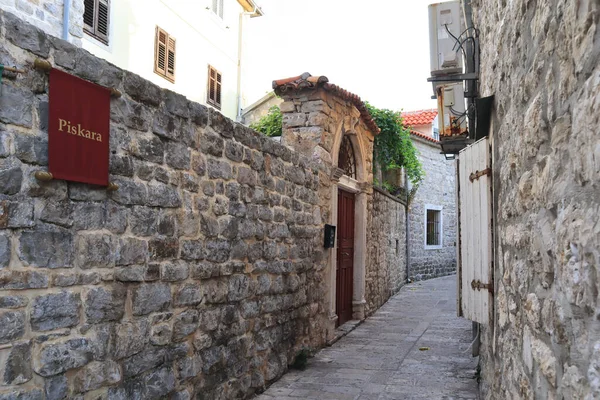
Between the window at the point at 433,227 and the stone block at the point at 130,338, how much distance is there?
14897 mm

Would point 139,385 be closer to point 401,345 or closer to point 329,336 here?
point 329,336

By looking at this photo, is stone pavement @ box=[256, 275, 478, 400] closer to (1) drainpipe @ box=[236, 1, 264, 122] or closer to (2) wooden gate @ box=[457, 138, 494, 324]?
(2) wooden gate @ box=[457, 138, 494, 324]

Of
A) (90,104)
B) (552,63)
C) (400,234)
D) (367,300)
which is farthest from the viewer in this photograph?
(400,234)

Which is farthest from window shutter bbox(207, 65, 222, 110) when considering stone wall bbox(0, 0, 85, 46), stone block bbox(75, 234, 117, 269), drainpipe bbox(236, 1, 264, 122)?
stone block bbox(75, 234, 117, 269)

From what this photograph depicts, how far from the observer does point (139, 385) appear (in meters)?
3.24

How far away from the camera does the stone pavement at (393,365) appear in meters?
5.00

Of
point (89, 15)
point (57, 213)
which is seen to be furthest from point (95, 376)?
point (89, 15)

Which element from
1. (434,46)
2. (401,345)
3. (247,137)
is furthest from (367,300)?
(247,137)

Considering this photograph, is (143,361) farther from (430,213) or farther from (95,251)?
(430,213)

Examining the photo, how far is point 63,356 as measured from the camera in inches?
104

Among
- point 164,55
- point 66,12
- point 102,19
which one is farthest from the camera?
point 164,55

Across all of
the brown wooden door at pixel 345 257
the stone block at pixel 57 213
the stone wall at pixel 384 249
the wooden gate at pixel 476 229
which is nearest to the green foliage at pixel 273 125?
the stone wall at pixel 384 249

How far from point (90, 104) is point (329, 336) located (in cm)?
501

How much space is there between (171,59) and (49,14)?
4545 mm
